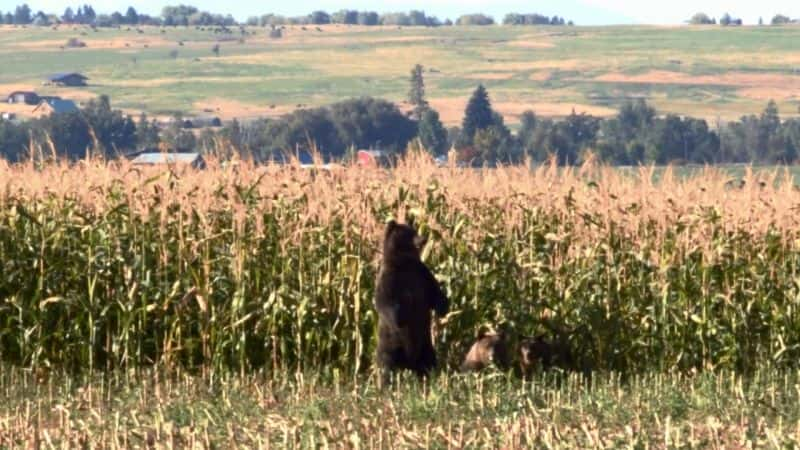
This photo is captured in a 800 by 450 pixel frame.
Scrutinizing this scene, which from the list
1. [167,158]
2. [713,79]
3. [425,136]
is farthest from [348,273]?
[713,79]

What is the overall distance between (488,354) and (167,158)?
4316 millimetres

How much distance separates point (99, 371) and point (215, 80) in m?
130

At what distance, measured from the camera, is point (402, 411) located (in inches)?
461

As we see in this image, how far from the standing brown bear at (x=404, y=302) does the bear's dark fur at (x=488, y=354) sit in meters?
0.39

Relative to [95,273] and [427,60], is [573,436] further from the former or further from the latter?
[427,60]

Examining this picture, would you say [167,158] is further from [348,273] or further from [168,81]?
[168,81]

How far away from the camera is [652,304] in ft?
50.5

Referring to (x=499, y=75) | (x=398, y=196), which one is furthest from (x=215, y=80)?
(x=398, y=196)

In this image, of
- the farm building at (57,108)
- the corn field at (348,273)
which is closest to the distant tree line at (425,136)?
the farm building at (57,108)

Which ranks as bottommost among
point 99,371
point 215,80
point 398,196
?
point 215,80

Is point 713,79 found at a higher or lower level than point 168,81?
higher

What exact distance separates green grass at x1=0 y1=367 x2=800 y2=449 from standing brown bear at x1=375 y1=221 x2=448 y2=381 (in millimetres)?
331

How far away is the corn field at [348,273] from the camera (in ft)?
49.3

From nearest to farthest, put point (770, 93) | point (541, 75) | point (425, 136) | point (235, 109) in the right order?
1. point (425, 136)
2. point (235, 109)
3. point (770, 93)
4. point (541, 75)
